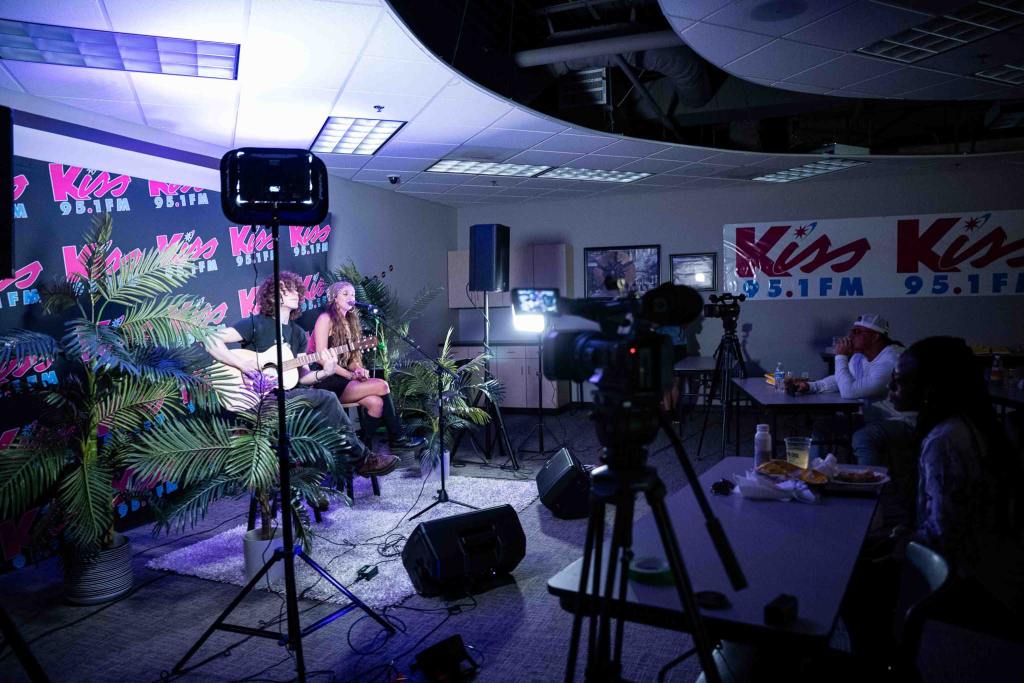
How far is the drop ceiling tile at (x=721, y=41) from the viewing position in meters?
3.62

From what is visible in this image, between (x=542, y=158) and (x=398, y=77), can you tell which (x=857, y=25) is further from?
(x=542, y=158)

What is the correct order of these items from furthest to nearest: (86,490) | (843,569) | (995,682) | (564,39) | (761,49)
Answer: (564,39)
(761,49)
(86,490)
(995,682)
(843,569)

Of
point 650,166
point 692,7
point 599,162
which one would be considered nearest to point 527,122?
point 692,7

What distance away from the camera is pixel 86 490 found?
284cm

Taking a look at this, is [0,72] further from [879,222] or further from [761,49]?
[879,222]

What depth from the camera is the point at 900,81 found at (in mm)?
4453

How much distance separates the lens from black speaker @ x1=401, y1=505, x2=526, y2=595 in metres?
2.89

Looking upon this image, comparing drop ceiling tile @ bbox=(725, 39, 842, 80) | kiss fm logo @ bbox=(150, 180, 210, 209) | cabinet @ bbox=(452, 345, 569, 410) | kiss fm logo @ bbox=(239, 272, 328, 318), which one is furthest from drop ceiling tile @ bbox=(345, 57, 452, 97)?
cabinet @ bbox=(452, 345, 569, 410)

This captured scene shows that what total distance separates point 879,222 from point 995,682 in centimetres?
652

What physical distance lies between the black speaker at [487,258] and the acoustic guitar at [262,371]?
1.26 m

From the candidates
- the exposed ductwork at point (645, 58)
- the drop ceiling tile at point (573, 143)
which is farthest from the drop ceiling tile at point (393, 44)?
the drop ceiling tile at point (573, 143)

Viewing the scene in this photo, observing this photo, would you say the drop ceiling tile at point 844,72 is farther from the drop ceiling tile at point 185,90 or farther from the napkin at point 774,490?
the drop ceiling tile at point 185,90

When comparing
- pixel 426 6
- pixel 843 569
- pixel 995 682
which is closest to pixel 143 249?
pixel 426 6

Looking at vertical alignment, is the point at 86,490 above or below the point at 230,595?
above
